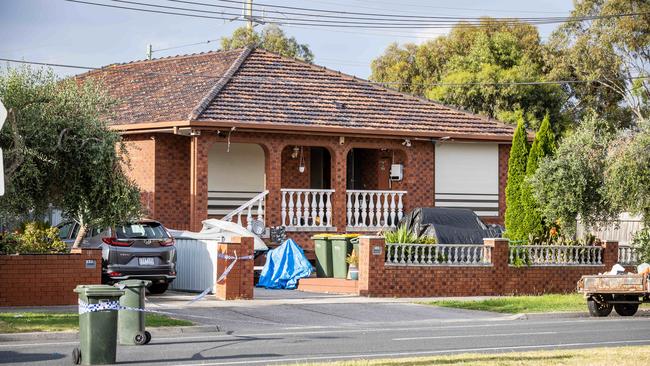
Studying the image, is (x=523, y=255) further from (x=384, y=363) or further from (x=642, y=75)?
(x=642, y=75)

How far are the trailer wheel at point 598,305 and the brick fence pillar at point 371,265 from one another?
500 centimetres

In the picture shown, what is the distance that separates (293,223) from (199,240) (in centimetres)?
647

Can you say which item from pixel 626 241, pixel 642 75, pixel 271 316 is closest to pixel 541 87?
pixel 642 75

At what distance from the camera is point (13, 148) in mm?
20328

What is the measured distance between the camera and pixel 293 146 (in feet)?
112

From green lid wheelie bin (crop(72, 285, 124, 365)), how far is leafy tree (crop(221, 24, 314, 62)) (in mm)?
41058

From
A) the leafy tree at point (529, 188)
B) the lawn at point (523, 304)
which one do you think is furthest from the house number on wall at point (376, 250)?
the leafy tree at point (529, 188)

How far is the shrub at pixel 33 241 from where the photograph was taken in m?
22.7

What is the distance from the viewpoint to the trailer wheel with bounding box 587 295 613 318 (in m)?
23.4

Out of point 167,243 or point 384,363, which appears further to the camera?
point 167,243

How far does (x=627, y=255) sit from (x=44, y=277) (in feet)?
50.3

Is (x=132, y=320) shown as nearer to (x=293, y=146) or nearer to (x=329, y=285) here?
(x=329, y=285)

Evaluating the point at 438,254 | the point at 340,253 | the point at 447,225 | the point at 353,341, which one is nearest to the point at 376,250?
the point at 438,254

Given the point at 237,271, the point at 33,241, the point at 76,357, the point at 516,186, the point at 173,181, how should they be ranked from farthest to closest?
the point at 173,181
the point at 516,186
the point at 237,271
the point at 33,241
the point at 76,357
